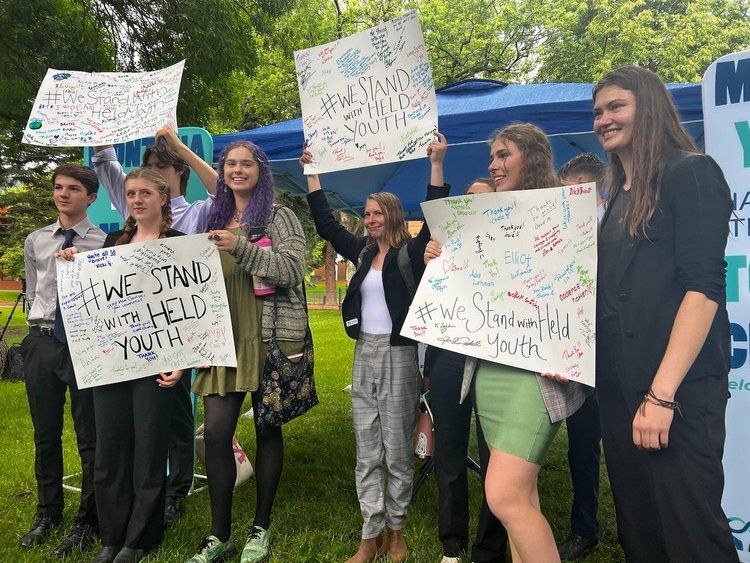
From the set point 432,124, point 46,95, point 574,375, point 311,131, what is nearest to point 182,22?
point 46,95

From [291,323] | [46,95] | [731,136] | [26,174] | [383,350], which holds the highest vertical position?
[26,174]

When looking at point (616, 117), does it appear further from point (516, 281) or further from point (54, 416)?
point (54, 416)

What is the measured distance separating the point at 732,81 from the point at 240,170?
7.54 ft

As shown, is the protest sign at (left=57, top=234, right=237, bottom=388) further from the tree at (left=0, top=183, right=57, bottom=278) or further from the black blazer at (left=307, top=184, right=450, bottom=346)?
the tree at (left=0, top=183, right=57, bottom=278)

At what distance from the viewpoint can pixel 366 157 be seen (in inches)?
102

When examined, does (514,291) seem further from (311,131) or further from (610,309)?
(311,131)

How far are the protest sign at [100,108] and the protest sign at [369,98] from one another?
677mm

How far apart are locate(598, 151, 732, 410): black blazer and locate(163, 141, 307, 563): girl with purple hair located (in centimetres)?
143

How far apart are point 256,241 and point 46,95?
1.49m

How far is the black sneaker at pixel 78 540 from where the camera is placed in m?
2.71

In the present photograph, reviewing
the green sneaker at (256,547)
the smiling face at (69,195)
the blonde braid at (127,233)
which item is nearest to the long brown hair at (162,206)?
the blonde braid at (127,233)

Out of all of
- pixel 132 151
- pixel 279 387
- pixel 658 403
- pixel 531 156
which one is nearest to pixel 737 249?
pixel 531 156

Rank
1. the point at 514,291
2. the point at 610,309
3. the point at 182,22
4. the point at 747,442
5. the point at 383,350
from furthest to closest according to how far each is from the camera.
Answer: the point at 182,22 < the point at 383,350 < the point at 747,442 < the point at 514,291 < the point at 610,309

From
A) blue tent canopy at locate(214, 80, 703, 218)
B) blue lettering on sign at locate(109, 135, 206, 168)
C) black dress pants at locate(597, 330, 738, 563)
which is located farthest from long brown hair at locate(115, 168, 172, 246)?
black dress pants at locate(597, 330, 738, 563)
